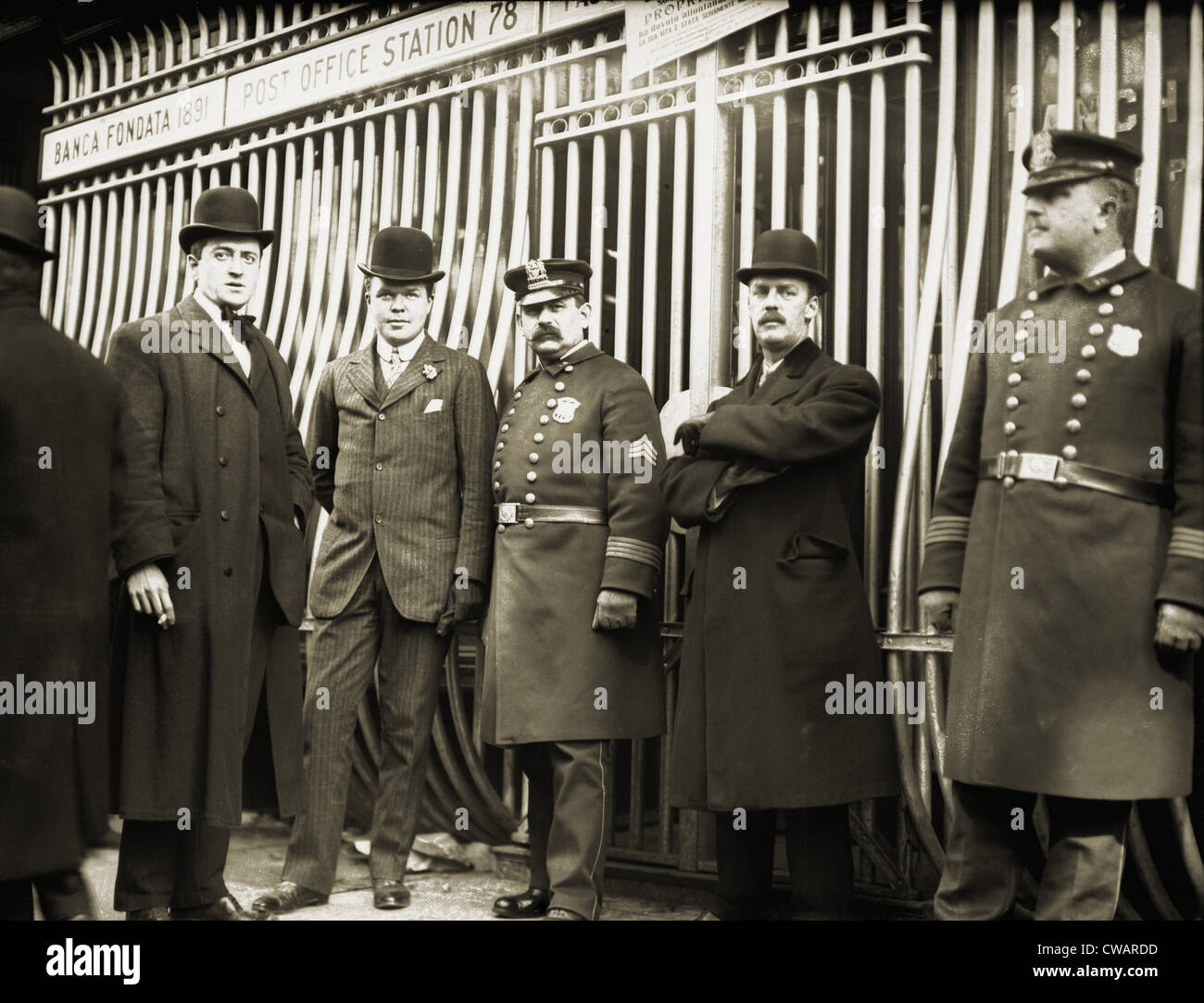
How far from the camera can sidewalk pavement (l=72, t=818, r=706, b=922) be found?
4133mm

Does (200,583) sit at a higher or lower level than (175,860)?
higher

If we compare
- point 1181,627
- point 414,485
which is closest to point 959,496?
point 1181,627

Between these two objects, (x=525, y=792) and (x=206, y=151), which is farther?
(x=206, y=151)

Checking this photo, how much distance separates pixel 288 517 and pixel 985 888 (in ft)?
7.40

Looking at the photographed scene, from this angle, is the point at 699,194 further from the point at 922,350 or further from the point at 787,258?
the point at 922,350

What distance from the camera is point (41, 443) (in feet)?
11.7

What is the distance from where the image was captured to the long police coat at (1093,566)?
3.05 m

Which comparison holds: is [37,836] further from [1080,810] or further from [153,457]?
[1080,810]

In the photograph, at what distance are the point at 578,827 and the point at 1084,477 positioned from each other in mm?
1676

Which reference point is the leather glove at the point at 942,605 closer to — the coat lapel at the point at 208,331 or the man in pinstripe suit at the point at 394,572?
the man in pinstripe suit at the point at 394,572

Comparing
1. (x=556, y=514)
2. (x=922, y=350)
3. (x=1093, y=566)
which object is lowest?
(x=1093, y=566)

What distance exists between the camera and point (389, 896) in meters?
4.16

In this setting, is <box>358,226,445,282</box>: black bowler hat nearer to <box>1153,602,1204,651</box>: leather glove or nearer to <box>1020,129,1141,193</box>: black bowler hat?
<box>1020,129,1141,193</box>: black bowler hat

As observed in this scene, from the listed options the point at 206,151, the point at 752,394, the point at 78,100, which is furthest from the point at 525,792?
the point at 78,100
